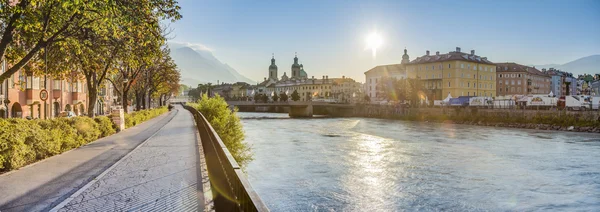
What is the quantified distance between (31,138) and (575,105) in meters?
63.3

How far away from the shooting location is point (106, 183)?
9828 millimetres

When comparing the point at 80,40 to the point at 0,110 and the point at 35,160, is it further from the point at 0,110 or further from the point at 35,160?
the point at 0,110

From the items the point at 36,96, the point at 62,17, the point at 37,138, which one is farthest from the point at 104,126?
the point at 36,96

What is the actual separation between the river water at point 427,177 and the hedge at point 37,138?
7.66 m

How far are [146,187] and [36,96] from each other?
36.0 m

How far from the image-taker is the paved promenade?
7895 millimetres

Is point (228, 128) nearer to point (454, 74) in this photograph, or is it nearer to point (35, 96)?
point (35, 96)

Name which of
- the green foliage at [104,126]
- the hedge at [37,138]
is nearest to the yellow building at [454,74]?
the green foliage at [104,126]

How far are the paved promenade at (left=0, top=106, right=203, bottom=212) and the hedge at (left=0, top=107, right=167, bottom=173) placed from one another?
1.22ft

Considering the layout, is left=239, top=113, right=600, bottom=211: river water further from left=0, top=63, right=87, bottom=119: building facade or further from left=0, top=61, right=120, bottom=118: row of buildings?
left=0, top=63, right=87, bottom=119: building facade

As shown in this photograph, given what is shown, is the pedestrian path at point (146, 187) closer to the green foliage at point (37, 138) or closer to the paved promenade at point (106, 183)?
the paved promenade at point (106, 183)

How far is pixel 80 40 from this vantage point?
17594mm

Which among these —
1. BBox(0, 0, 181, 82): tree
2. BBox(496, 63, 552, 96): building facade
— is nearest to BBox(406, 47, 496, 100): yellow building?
BBox(496, 63, 552, 96): building facade

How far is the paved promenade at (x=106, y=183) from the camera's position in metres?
7.89
